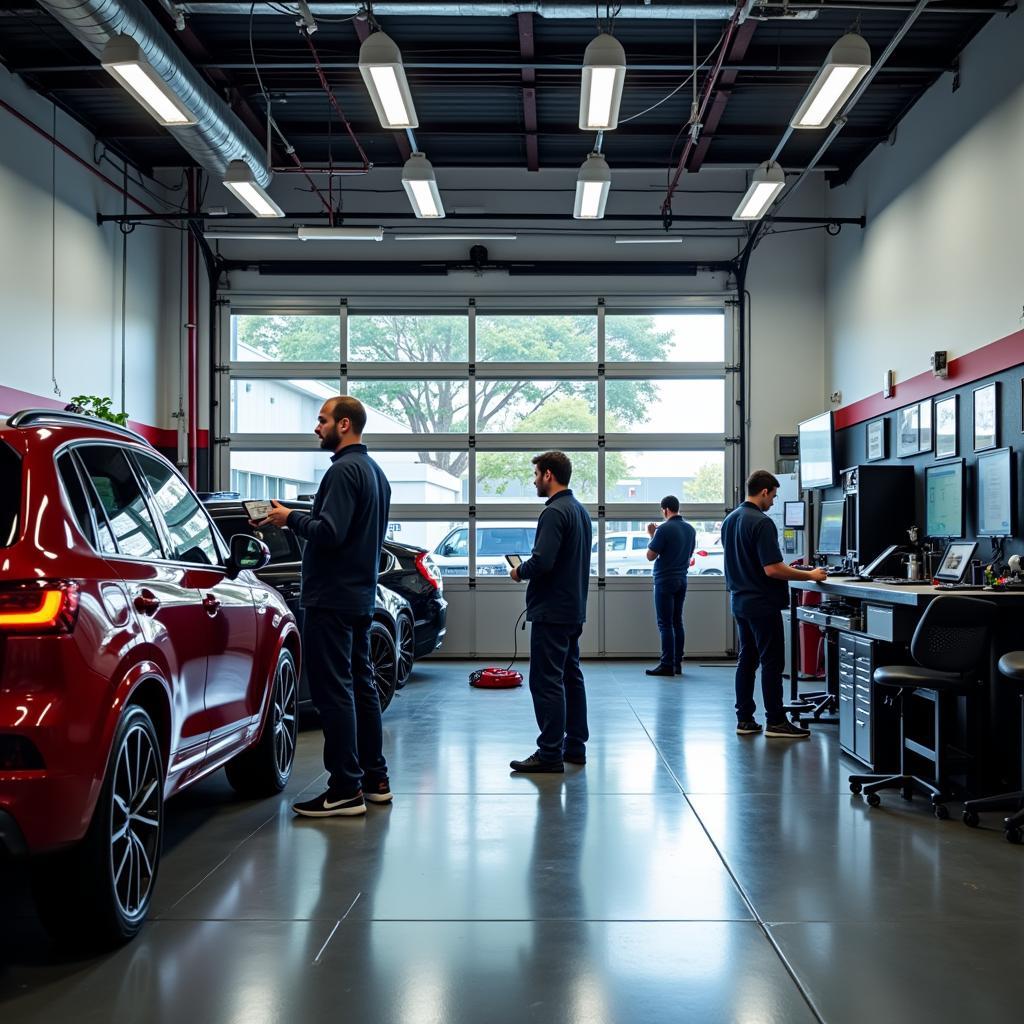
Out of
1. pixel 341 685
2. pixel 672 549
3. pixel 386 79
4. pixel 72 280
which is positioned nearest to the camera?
pixel 341 685

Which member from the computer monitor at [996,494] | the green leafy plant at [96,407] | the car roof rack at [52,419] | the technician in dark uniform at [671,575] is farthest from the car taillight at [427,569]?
the car roof rack at [52,419]

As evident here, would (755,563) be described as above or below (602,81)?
below

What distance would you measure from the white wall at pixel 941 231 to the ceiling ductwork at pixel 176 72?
19.1 ft

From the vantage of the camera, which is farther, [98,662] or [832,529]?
[832,529]

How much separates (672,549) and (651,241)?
10.8 feet

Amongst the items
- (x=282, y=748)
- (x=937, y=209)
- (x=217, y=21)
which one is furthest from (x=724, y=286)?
(x=282, y=748)

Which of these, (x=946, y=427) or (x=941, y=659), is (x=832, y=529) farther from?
(x=941, y=659)

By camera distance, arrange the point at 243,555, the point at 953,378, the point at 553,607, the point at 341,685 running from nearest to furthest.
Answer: the point at 243,555, the point at 341,685, the point at 553,607, the point at 953,378

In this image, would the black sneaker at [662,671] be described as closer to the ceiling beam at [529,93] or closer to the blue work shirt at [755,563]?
the blue work shirt at [755,563]

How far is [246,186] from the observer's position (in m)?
8.86

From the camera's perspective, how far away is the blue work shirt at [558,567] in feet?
19.0

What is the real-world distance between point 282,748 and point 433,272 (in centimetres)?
794

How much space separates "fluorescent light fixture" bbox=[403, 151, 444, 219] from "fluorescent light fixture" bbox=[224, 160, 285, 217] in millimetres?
1254

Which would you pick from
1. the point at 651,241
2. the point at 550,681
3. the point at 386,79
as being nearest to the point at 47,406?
the point at 386,79
